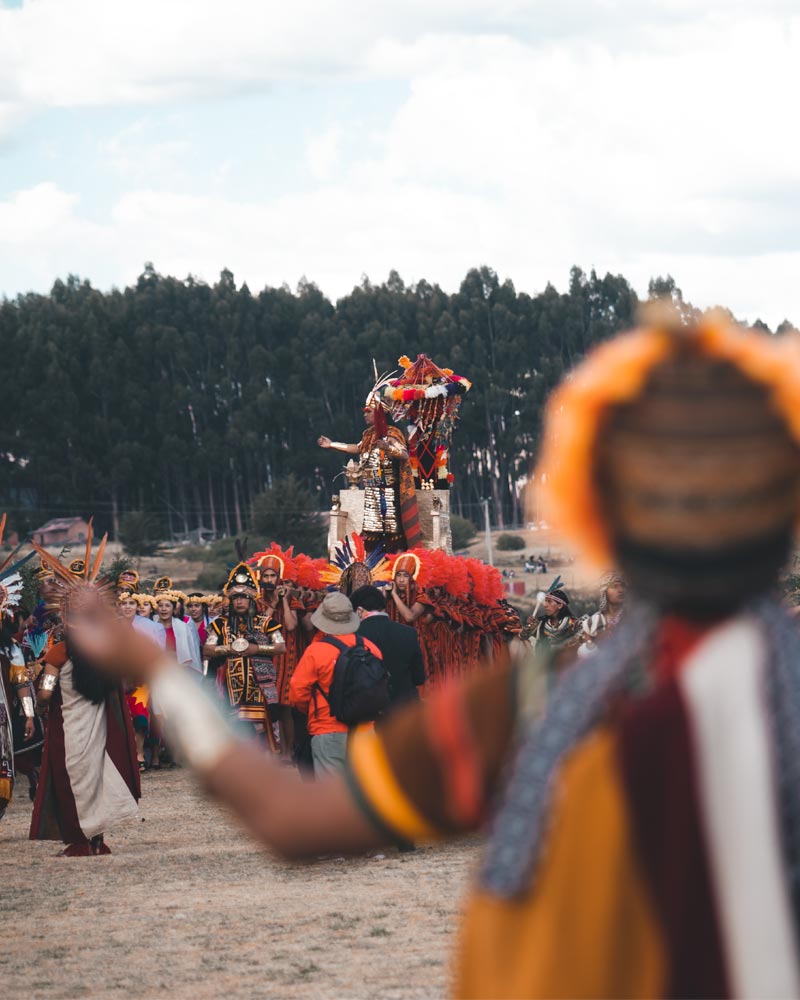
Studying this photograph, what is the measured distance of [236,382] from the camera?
77.4 metres

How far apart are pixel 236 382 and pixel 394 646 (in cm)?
6706

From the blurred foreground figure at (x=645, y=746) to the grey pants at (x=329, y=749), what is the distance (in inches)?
325

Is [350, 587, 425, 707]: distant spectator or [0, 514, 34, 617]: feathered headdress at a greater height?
[0, 514, 34, 617]: feathered headdress

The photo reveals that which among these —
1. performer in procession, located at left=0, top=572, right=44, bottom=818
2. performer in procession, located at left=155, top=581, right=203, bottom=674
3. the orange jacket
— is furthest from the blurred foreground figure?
performer in procession, located at left=155, top=581, right=203, bottom=674

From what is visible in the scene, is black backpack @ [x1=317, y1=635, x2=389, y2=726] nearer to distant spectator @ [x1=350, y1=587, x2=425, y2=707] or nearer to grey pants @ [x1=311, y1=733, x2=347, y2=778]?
grey pants @ [x1=311, y1=733, x2=347, y2=778]

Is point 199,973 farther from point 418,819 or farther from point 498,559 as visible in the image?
point 498,559

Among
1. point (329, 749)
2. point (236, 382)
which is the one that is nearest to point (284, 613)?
point (329, 749)

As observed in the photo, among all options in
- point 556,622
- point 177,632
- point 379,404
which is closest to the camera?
point 556,622

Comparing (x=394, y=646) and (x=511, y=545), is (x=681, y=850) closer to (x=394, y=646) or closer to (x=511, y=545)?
(x=394, y=646)

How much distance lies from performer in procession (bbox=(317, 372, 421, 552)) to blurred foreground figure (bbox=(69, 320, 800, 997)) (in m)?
17.0

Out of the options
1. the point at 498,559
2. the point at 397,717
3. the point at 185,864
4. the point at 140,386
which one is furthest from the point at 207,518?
the point at 397,717

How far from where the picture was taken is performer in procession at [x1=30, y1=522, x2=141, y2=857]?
10.8 m

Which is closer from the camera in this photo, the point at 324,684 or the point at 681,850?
the point at 681,850

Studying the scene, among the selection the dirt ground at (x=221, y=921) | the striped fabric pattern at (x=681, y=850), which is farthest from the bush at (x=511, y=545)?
the striped fabric pattern at (x=681, y=850)
